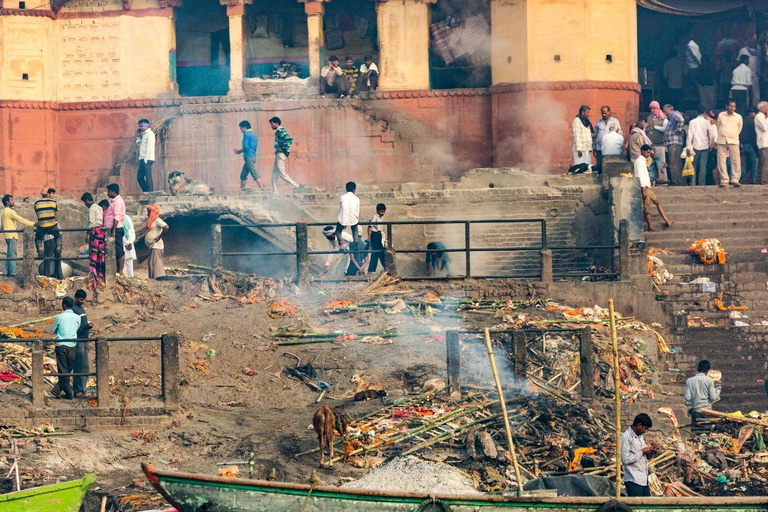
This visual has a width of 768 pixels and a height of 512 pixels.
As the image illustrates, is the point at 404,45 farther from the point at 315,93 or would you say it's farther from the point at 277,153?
the point at 277,153

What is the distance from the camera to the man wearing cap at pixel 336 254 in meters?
22.6

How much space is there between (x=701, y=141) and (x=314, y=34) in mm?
8217

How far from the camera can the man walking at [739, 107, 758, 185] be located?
87.5ft

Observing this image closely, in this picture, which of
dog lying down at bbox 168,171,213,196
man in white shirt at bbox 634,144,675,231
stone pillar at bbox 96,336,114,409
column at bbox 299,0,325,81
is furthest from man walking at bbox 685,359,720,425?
column at bbox 299,0,325,81

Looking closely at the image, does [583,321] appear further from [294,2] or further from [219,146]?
[294,2]

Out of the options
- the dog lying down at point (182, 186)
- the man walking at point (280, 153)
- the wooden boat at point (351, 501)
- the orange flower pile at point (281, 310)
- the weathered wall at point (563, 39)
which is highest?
the weathered wall at point (563, 39)

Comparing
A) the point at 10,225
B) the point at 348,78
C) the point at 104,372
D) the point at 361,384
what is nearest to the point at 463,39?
the point at 348,78

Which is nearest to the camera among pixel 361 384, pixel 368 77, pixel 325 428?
pixel 325 428

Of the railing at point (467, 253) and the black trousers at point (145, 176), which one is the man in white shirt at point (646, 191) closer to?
the railing at point (467, 253)

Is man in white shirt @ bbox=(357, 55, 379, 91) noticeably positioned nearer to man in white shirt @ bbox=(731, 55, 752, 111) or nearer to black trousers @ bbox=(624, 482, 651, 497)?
man in white shirt @ bbox=(731, 55, 752, 111)

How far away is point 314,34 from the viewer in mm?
28500

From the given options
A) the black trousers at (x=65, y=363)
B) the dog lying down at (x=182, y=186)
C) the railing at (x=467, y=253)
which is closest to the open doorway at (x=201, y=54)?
the dog lying down at (x=182, y=186)

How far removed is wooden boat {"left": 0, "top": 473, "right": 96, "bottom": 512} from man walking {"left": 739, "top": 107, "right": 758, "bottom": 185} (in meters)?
16.1

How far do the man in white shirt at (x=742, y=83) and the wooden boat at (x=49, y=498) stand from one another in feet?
60.4
